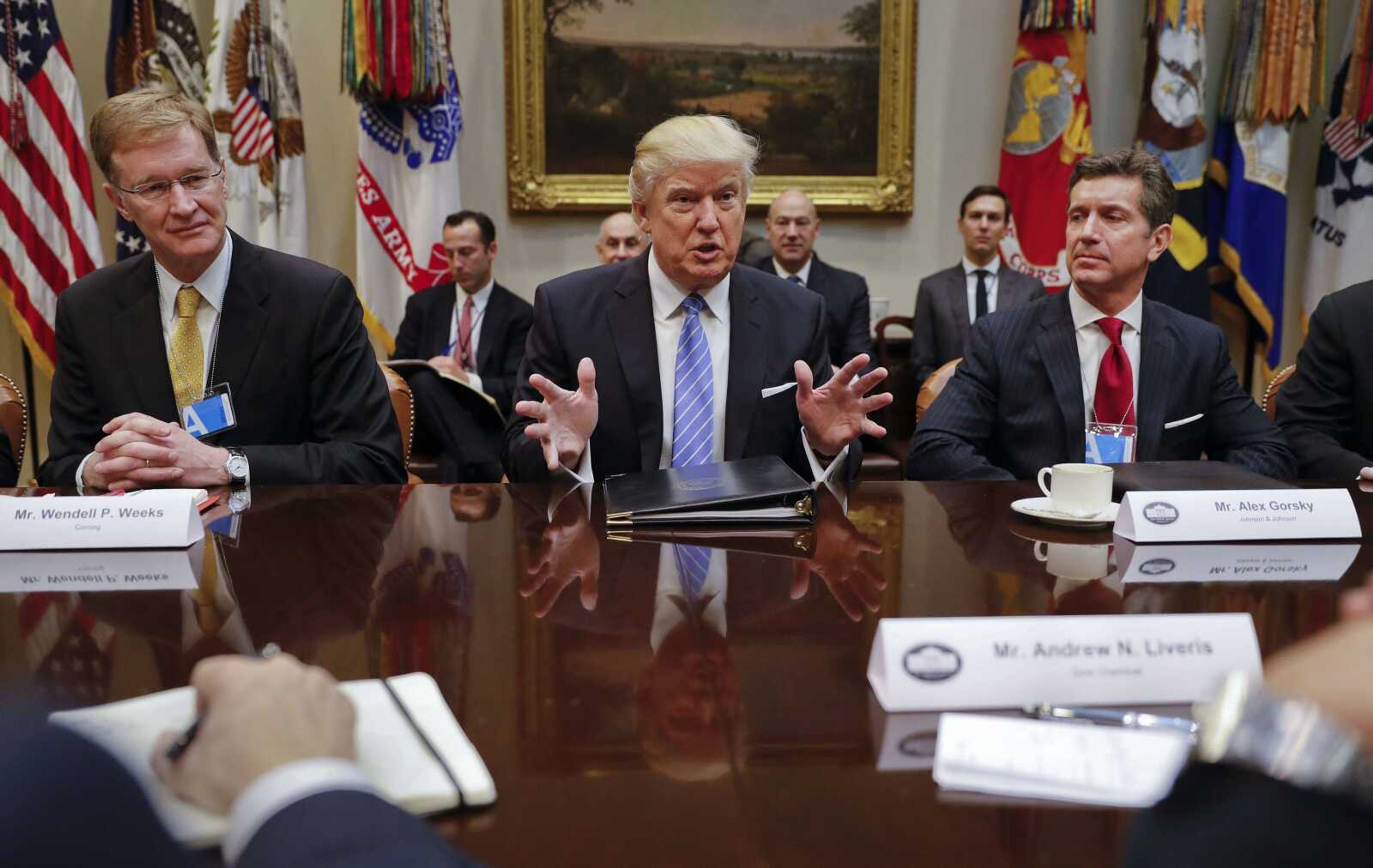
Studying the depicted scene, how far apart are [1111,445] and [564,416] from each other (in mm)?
1163

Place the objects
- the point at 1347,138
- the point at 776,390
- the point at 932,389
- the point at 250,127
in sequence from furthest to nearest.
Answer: the point at 1347,138 < the point at 250,127 < the point at 932,389 < the point at 776,390

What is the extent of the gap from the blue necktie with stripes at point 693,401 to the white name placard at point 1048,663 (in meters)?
1.44

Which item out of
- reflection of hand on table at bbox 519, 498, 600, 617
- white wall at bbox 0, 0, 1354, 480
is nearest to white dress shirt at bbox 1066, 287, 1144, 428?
reflection of hand on table at bbox 519, 498, 600, 617

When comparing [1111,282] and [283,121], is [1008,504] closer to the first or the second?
[1111,282]

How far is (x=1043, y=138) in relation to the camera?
588 centimetres

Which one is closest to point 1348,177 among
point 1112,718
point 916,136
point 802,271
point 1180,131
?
point 1180,131

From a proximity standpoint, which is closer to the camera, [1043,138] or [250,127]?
[250,127]

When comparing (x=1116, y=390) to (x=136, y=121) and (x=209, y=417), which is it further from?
(x=136, y=121)

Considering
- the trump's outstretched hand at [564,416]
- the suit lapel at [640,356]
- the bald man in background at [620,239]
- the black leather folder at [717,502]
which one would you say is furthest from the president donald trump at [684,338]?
the bald man in background at [620,239]

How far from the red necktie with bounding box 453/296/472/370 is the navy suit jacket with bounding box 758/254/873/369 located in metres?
1.50

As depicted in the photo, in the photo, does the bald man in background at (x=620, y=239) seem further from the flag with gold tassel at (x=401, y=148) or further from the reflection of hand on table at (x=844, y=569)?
the reflection of hand on table at (x=844, y=569)

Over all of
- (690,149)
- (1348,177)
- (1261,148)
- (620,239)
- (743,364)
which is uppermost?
(1261,148)

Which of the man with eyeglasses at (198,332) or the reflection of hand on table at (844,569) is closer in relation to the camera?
the reflection of hand on table at (844,569)

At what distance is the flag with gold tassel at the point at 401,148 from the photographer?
5207mm
